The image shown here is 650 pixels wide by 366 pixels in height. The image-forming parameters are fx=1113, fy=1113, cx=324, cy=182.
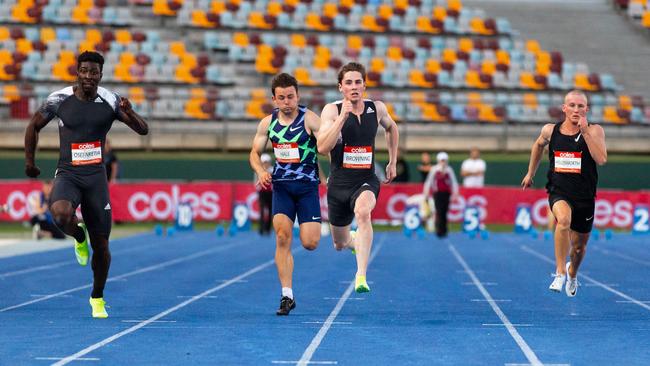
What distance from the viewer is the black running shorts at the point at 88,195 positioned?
28.9ft

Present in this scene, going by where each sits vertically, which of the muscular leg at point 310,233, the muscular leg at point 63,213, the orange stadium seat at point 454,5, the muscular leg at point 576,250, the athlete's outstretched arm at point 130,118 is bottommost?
the muscular leg at point 576,250

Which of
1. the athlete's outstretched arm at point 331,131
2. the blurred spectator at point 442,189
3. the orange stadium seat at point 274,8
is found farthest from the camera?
the orange stadium seat at point 274,8

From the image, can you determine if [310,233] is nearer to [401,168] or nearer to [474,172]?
[401,168]

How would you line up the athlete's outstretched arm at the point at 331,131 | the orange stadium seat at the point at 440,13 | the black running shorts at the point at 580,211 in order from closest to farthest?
the athlete's outstretched arm at the point at 331,131
the black running shorts at the point at 580,211
the orange stadium seat at the point at 440,13

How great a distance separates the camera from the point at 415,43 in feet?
115

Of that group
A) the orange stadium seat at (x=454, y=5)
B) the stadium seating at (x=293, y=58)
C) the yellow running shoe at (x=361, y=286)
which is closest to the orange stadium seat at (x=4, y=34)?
the stadium seating at (x=293, y=58)

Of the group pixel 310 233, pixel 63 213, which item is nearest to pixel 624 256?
pixel 310 233

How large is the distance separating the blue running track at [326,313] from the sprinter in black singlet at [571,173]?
53 cm

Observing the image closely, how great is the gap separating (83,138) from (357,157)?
2496 mm

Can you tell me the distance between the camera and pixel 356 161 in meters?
10.0

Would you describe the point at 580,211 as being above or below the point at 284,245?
above

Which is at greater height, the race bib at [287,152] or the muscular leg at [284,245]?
the race bib at [287,152]

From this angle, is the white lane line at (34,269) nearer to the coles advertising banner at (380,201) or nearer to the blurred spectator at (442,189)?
the blurred spectator at (442,189)

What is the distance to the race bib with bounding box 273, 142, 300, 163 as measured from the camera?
371 inches
